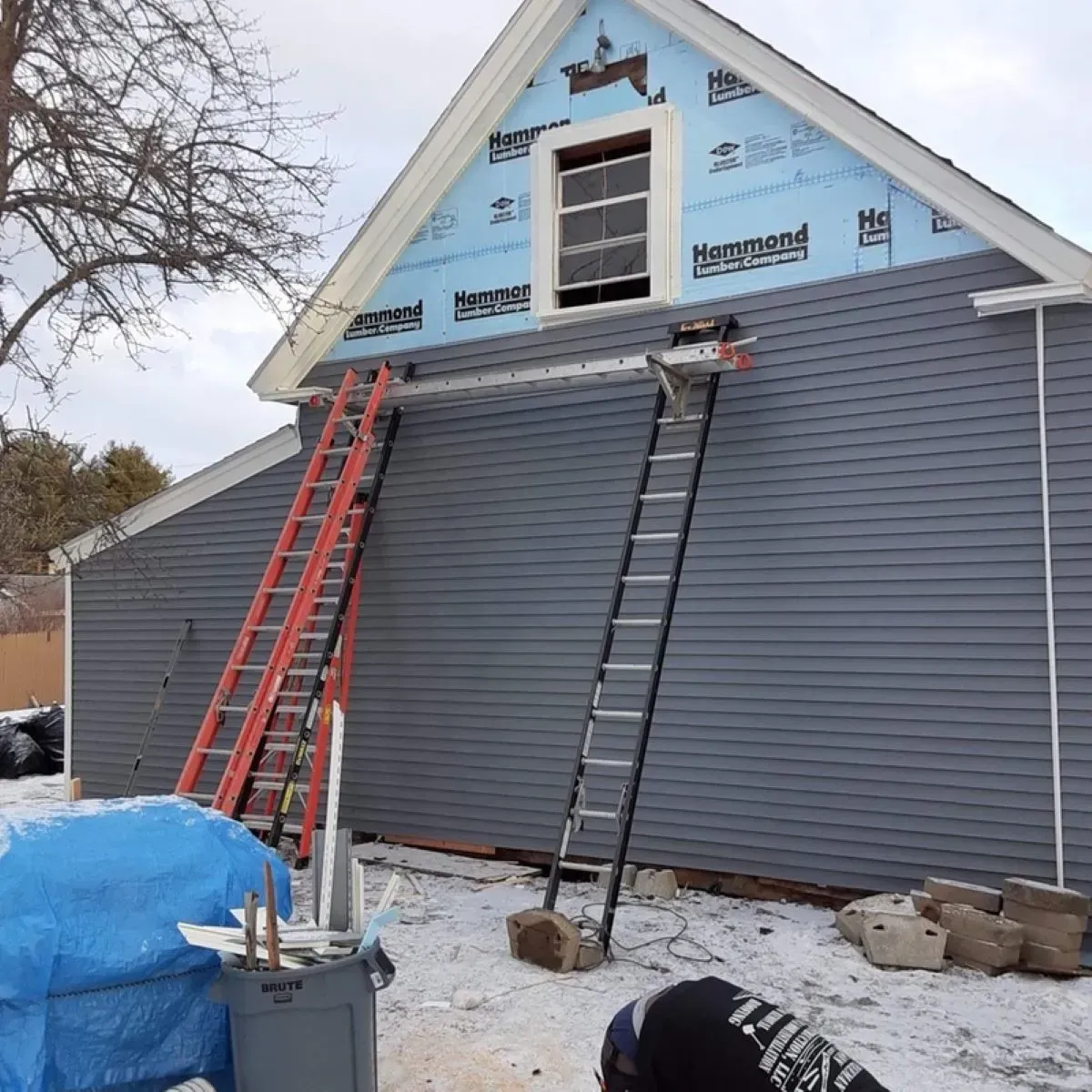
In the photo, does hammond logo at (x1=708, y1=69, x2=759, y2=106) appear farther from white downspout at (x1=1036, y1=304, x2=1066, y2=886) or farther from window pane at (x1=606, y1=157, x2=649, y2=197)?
white downspout at (x1=1036, y1=304, x2=1066, y2=886)

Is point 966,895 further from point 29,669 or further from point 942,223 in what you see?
point 29,669

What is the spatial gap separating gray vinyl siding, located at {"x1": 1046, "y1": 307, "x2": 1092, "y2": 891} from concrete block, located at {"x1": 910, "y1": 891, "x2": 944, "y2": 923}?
0.84m

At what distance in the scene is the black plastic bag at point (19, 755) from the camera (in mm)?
14086

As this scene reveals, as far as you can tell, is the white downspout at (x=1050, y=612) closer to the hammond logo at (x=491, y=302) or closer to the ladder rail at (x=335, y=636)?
the hammond logo at (x=491, y=302)

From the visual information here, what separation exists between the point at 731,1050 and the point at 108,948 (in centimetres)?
241

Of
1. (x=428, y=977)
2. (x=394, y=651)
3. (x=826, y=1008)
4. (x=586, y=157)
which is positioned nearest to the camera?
(x=826, y=1008)

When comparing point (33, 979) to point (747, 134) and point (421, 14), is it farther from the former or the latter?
point (421, 14)

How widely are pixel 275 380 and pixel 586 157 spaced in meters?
3.40

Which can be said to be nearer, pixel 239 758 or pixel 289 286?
pixel 239 758

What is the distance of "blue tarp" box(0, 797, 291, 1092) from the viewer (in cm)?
374

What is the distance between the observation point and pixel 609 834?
808 cm

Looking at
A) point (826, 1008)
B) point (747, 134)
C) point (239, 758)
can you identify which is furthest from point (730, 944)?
point (747, 134)

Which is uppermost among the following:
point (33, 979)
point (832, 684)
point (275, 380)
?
point (275, 380)

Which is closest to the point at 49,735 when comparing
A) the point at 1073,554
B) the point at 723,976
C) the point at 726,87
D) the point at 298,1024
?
the point at 723,976
